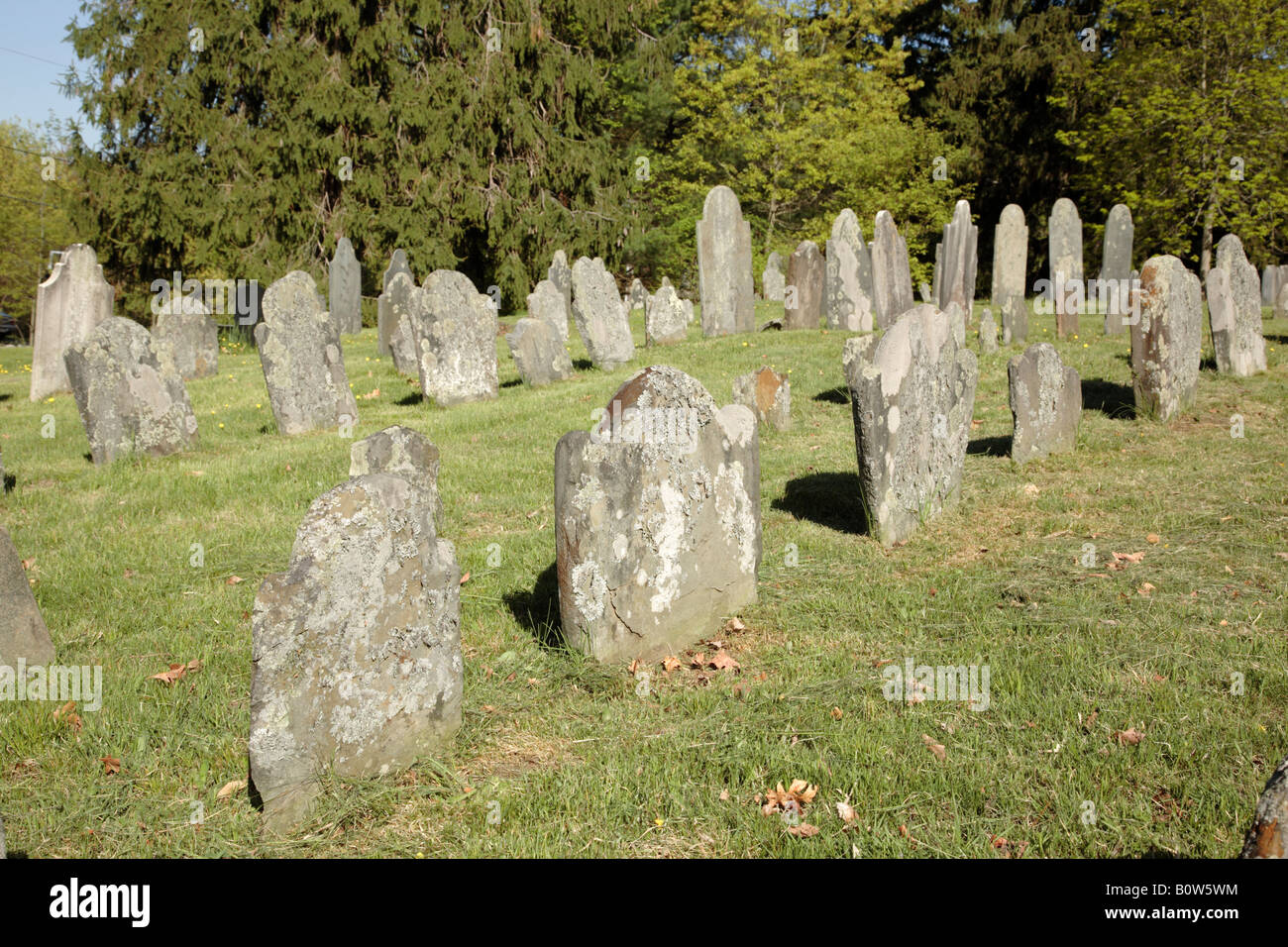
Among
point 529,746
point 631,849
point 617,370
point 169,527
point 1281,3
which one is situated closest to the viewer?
point 631,849

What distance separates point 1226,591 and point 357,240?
25.2m

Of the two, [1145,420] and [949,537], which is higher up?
[1145,420]

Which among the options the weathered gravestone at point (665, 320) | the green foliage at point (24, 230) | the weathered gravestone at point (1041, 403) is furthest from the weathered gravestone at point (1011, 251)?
the green foliage at point (24, 230)

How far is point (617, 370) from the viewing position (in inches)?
581

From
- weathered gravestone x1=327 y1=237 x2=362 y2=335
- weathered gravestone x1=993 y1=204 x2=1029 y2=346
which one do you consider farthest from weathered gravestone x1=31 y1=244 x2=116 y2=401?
weathered gravestone x1=993 y1=204 x2=1029 y2=346

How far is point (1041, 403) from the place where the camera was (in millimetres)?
8539

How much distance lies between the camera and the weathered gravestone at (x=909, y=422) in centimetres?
647

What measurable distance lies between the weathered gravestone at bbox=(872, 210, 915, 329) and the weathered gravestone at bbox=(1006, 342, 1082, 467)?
9.11m

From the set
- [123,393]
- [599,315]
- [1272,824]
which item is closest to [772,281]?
[599,315]

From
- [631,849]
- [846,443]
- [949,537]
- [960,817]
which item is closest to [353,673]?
[631,849]

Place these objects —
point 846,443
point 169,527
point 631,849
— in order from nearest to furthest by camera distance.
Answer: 1. point 631,849
2. point 169,527
3. point 846,443

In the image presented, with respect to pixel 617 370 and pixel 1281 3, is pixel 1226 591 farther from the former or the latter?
pixel 1281 3

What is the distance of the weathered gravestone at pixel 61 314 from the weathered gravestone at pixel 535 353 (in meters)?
7.00

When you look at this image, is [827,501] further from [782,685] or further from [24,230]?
[24,230]
